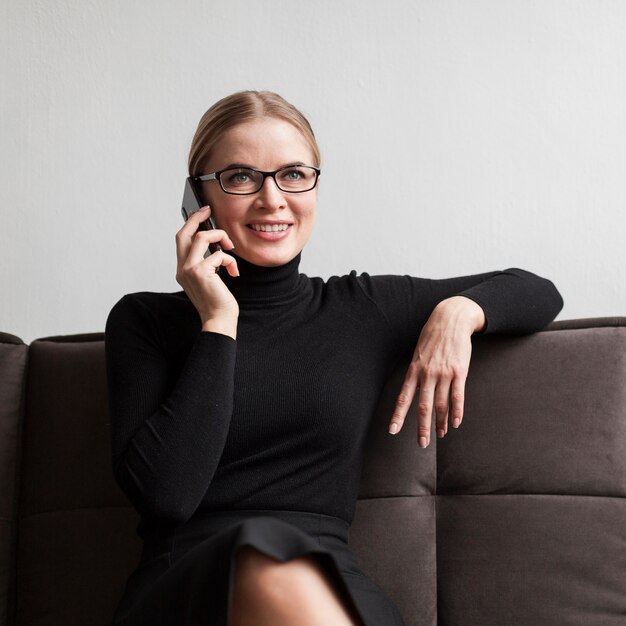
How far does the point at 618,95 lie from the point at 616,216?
28cm

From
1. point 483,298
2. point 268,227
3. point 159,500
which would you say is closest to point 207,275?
point 268,227

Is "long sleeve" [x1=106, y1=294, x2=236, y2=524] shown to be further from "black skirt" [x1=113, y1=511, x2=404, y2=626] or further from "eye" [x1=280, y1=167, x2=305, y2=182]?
"eye" [x1=280, y1=167, x2=305, y2=182]

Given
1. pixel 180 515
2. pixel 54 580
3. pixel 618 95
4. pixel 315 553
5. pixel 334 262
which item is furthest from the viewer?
pixel 334 262

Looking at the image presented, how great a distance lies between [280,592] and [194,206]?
848 millimetres

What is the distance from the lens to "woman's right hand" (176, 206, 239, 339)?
5.20 feet

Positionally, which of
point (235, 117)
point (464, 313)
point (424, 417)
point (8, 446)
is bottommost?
point (8, 446)

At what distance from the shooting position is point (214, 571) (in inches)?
45.4

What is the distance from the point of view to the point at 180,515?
1.46 m

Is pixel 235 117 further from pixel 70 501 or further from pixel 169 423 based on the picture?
pixel 70 501

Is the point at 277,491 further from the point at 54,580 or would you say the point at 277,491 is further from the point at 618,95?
the point at 618,95

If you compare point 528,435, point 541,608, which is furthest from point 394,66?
point 541,608

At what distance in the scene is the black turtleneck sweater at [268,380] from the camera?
4.85 feet

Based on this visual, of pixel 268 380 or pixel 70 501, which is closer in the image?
pixel 268 380

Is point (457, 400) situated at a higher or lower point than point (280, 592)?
higher
